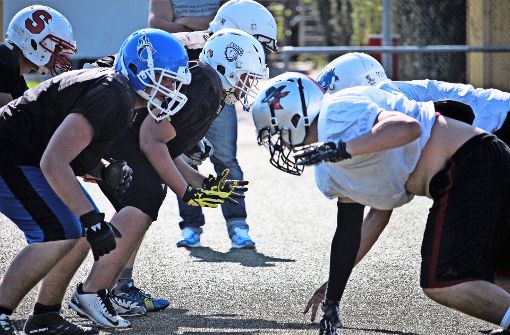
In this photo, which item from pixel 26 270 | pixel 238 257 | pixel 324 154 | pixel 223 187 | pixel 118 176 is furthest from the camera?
pixel 238 257

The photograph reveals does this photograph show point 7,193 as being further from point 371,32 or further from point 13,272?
point 371,32

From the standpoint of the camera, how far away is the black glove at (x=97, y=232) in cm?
495

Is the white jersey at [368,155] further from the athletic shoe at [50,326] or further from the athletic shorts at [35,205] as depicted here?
the athletic shoe at [50,326]

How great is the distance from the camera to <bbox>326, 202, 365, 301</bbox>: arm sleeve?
16.4 ft

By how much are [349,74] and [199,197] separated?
106 centimetres

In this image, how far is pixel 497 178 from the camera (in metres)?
4.89

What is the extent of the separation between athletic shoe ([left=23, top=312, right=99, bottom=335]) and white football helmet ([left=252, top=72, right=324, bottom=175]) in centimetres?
131

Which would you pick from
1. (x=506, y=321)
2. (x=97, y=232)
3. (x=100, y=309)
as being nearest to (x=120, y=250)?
(x=100, y=309)

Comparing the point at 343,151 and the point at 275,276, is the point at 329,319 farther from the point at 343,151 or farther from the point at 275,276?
the point at 275,276

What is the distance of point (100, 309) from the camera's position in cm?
555

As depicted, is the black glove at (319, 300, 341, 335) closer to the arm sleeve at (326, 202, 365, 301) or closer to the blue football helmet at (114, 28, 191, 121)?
the arm sleeve at (326, 202, 365, 301)

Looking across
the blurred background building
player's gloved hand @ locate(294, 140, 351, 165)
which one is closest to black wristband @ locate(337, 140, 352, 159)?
player's gloved hand @ locate(294, 140, 351, 165)

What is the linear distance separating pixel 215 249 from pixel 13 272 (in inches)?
106

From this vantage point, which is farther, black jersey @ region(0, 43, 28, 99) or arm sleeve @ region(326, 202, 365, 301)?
black jersey @ region(0, 43, 28, 99)
